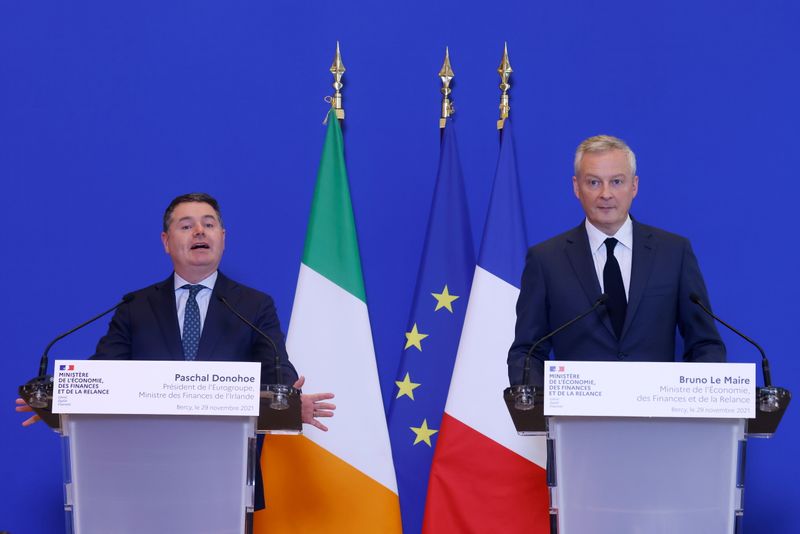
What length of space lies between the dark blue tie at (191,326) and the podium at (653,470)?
1.28 metres

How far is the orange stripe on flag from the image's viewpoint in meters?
3.72

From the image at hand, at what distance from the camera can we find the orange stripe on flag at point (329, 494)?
372cm

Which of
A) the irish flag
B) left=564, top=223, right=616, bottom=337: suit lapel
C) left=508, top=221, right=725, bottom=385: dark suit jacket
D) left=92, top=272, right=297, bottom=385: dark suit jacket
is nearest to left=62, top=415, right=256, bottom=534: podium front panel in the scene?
left=92, top=272, right=297, bottom=385: dark suit jacket

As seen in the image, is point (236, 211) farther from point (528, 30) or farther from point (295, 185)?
point (528, 30)

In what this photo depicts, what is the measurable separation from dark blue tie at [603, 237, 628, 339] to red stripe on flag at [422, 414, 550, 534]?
3.13 ft

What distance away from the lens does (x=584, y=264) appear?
2959 millimetres

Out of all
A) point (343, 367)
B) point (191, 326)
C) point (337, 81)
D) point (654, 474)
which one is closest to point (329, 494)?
point (343, 367)

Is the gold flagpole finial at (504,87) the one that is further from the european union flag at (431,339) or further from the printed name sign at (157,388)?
the printed name sign at (157,388)

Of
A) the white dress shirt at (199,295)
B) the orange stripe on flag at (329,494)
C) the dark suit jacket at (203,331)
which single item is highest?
the white dress shirt at (199,295)

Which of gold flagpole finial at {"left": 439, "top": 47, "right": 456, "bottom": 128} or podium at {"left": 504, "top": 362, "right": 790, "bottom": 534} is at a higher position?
gold flagpole finial at {"left": 439, "top": 47, "right": 456, "bottom": 128}

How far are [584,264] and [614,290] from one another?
0.41 feet

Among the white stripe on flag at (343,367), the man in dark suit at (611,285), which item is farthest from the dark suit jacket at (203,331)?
the man in dark suit at (611,285)

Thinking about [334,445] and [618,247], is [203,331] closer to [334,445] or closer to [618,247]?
[334,445]

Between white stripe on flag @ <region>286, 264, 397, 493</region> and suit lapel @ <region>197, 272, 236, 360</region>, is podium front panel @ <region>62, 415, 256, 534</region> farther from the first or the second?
white stripe on flag @ <region>286, 264, 397, 493</region>
